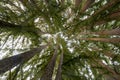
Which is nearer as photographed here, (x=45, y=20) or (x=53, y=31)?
(x=45, y=20)

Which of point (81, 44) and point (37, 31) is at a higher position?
point (37, 31)

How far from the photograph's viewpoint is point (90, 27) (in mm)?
4930

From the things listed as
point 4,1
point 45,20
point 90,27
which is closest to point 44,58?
point 45,20

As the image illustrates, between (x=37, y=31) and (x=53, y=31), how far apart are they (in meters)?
0.67

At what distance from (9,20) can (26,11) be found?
1.43 ft

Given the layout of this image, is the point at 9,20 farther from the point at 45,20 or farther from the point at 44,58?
the point at 44,58

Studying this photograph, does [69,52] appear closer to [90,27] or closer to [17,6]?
[90,27]

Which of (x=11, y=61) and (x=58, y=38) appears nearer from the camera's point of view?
(x=11, y=61)

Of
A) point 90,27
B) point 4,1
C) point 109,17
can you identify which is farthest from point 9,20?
point 109,17

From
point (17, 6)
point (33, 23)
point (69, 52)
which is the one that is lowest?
point (69, 52)

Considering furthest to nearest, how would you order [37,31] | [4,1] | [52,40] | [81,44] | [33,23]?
[52,40]
[81,44]
[37,31]
[33,23]
[4,1]

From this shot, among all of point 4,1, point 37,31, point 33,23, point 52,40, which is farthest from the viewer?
point 52,40

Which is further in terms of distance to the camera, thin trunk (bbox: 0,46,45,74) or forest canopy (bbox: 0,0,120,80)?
forest canopy (bbox: 0,0,120,80)

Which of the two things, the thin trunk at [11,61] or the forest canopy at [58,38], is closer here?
the thin trunk at [11,61]
